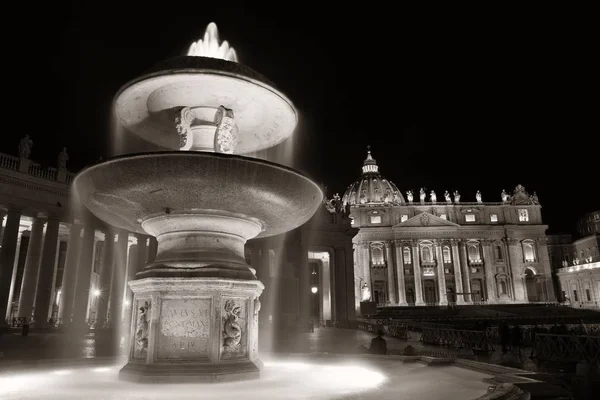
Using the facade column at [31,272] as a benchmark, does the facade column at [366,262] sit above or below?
above

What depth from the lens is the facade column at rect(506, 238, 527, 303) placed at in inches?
3600

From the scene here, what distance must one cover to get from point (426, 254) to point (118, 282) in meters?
77.6

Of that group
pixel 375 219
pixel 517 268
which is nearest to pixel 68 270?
pixel 375 219

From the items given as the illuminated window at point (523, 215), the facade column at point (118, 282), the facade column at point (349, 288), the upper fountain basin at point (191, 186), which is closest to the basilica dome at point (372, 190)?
the illuminated window at point (523, 215)

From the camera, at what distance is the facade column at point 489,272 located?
304 ft

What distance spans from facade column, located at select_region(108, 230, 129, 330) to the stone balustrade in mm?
4618

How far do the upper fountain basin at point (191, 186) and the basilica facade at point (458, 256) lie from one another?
287 ft

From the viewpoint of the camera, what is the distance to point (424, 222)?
313ft

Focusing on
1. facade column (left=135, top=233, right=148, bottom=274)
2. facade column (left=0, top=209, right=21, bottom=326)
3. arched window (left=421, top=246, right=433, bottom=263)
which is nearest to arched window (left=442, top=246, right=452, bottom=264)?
arched window (left=421, top=246, right=433, bottom=263)

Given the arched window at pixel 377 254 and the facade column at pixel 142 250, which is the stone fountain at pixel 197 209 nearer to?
the facade column at pixel 142 250

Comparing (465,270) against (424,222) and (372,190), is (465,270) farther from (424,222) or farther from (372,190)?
(372,190)

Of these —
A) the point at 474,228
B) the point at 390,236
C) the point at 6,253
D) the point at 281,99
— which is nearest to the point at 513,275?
the point at 474,228

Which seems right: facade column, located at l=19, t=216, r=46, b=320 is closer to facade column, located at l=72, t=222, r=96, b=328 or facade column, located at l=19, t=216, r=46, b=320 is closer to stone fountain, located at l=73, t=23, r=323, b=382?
facade column, located at l=72, t=222, r=96, b=328

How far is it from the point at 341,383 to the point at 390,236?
298 feet
